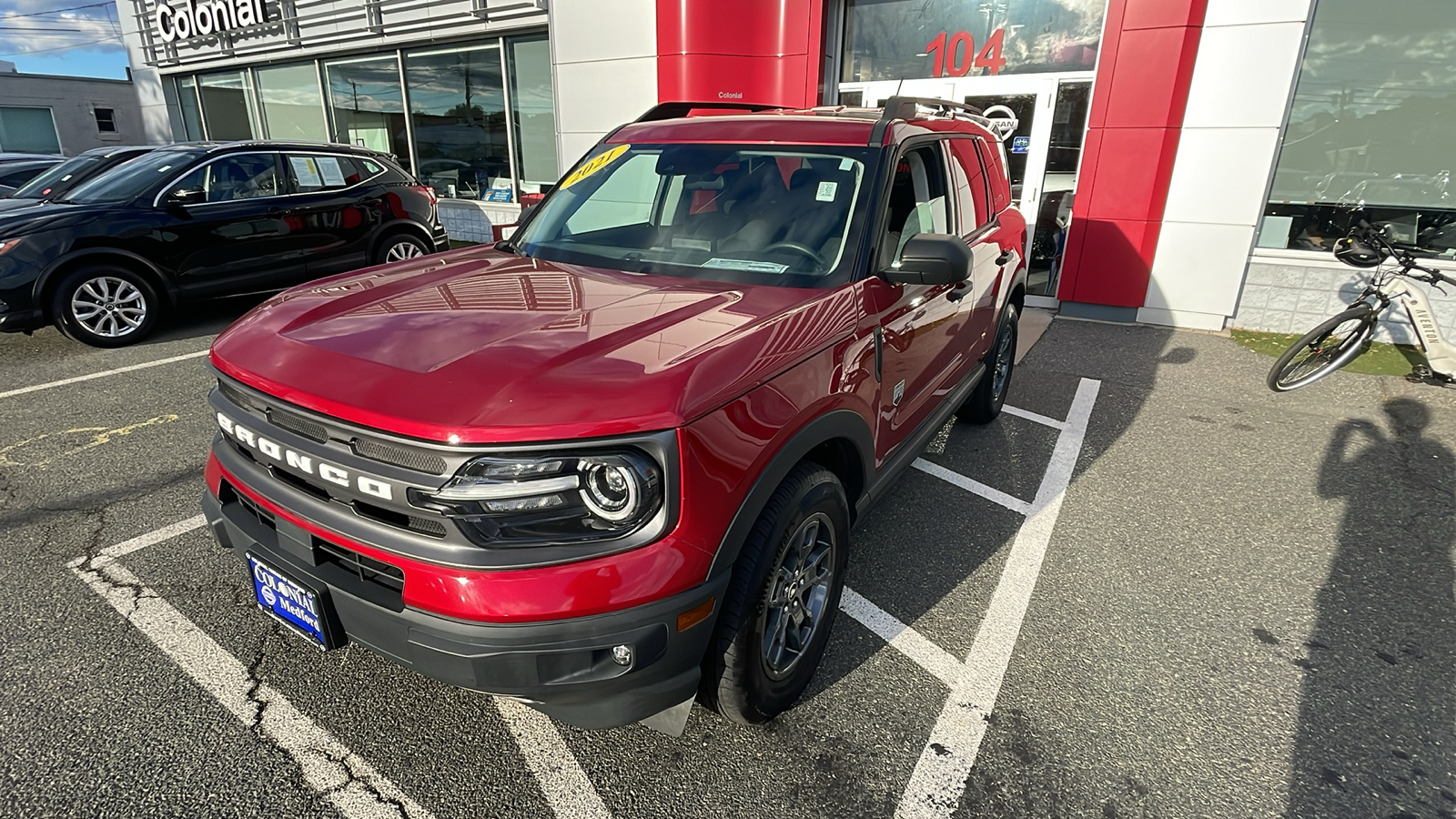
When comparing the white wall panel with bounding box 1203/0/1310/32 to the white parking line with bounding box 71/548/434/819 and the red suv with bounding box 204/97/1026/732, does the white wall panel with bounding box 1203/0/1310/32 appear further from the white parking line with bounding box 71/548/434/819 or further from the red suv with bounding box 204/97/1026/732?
the white parking line with bounding box 71/548/434/819

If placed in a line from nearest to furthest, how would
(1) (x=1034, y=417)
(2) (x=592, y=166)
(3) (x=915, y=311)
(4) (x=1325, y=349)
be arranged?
(3) (x=915, y=311)
(2) (x=592, y=166)
(1) (x=1034, y=417)
(4) (x=1325, y=349)

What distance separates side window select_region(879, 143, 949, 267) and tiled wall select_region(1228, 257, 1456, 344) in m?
5.62

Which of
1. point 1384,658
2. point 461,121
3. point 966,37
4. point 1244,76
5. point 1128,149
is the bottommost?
point 1384,658

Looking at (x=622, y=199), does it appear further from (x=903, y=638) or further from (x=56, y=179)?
(x=56, y=179)

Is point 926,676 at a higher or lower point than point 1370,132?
lower

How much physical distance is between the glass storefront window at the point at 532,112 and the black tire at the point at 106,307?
18.8ft

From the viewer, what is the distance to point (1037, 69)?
7934mm

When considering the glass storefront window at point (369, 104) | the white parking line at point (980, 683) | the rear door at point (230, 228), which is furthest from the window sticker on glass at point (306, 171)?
the white parking line at point (980, 683)

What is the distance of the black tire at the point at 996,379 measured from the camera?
15.3 ft

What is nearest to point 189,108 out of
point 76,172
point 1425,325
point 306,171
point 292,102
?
point 292,102

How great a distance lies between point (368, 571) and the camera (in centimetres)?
190

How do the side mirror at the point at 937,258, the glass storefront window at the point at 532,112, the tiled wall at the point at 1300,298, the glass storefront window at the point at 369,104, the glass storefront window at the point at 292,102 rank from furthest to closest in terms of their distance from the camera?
the glass storefront window at the point at 292,102, the glass storefront window at the point at 369,104, the glass storefront window at the point at 532,112, the tiled wall at the point at 1300,298, the side mirror at the point at 937,258

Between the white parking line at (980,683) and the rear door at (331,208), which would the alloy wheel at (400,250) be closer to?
the rear door at (331,208)

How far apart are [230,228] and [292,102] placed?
9735mm
